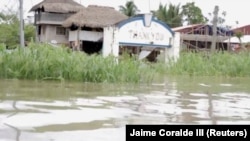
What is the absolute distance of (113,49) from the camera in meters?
22.6

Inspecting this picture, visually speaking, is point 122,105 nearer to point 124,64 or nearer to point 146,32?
point 124,64

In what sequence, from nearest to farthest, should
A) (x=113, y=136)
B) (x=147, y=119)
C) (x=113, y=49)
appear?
(x=113, y=136) < (x=147, y=119) < (x=113, y=49)

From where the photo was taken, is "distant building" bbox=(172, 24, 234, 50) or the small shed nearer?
the small shed

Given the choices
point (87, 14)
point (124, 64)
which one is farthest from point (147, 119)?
point (87, 14)

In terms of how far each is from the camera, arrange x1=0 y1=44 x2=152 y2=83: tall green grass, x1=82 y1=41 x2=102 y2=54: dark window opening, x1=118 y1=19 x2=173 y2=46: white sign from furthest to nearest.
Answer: x1=82 y1=41 x2=102 y2=54: dark window opening
x1=118 y1=19 x2=173 y2=46: white sign
x1=0 y1=44 x2=152 y2=83: tall green grass

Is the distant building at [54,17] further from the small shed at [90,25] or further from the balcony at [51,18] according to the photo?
the small shed at [90,25]

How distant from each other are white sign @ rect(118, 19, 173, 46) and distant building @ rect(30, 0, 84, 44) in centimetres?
1710

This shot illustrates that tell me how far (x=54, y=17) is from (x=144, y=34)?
1869 cm

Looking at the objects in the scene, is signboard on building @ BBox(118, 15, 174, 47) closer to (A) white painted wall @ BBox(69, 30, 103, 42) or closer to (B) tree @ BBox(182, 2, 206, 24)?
(A) white painted wall @ BBox(69, 30, 103, 42)

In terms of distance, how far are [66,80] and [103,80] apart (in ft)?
2.78

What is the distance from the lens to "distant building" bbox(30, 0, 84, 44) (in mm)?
40438

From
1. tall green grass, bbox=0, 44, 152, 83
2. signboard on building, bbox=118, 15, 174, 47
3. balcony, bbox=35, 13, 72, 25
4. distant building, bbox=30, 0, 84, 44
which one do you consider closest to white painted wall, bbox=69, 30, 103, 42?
distant building, bbox=30, 0, 84, 44

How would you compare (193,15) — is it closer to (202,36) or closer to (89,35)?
(202,36)

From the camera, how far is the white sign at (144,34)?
23266 mm
